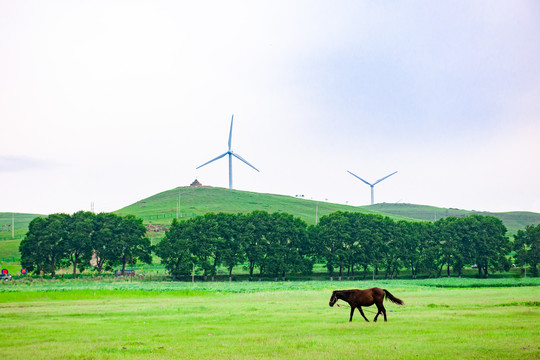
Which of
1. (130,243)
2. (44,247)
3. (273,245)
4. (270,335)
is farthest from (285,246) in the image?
(270,335)

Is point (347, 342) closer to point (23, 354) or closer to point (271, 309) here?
point (23, 354)

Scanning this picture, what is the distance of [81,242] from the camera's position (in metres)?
108

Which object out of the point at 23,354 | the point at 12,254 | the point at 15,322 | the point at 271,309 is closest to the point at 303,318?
the point at 271,309

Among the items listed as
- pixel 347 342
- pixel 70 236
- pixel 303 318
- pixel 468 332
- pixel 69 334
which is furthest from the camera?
pixel 70 236

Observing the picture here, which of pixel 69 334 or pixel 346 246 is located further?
pixel 346 246

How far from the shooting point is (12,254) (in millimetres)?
154125

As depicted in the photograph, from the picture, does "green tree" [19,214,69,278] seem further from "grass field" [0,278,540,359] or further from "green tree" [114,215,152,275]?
"grass field" [0,278,540,359]

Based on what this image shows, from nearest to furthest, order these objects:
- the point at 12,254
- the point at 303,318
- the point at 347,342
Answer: the point at 347,342
the point at 303,318
the point at 12,254

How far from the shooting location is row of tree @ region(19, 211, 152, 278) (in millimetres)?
106000

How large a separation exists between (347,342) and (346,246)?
305 ft

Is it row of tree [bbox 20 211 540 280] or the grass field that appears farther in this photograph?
row of tree [bbox 20 211 540 280]

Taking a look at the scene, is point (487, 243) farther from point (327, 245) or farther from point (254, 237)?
point (254, 237)

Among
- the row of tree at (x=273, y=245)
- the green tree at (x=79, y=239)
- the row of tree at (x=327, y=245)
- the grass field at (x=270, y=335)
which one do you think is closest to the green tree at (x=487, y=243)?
the row of tree at (x=327, y=245)

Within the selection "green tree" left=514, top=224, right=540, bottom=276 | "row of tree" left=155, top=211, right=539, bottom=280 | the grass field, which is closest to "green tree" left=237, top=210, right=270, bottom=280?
"row of tree" left=155, top=211, right=539, bottom=280
